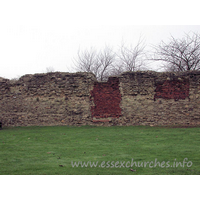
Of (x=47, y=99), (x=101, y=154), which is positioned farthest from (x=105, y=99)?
(x=101, y=154)

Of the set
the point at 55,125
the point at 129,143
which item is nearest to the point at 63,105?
the point at 55,125

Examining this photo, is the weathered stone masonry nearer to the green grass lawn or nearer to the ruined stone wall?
the ruined stone wall

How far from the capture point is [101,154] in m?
7.12

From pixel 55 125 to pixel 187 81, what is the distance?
300 inches

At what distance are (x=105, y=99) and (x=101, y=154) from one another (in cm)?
693

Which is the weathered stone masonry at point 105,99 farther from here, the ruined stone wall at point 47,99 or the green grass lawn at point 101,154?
the green grass lawn at point 101,154

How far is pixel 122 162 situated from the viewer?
616 centimetres

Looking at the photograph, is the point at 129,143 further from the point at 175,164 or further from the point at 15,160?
the point at 15,160

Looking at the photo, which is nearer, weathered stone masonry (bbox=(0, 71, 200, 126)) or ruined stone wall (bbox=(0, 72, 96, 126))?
Answer: weathered stone masonry (bbox=(0, 71, 200, 126))

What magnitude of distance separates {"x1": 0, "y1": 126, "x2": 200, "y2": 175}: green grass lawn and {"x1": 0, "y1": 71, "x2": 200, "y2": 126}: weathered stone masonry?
341 cm

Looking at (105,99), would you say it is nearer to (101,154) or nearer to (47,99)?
(47,99)

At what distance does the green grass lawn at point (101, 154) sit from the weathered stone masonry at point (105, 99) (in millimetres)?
3412

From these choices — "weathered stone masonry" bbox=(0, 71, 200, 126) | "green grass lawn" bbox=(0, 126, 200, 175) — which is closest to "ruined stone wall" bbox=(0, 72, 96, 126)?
"weathered stone masonry" bbox=(0, 71, 200, 126)

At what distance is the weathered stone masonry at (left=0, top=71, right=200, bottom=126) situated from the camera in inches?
527
